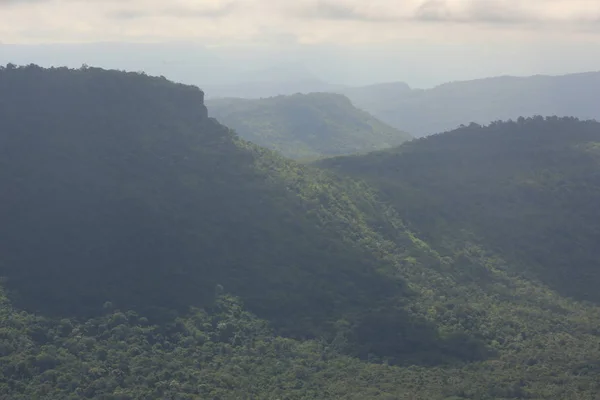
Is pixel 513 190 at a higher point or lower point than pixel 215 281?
higher

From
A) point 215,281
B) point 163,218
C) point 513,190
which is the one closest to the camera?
point 215,281

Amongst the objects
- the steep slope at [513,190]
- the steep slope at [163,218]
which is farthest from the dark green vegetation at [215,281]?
the steep slope at [513,190]

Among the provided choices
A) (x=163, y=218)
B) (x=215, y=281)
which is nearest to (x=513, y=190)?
(x=215, y=281)

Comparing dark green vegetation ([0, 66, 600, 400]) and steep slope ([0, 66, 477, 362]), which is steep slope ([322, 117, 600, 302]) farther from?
steep slope ([0, 66, 477, 362])

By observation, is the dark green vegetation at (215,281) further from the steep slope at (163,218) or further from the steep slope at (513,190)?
the steep slope at (513,190)

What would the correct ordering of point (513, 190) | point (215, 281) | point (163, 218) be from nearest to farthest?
point (215, 281)
point (163, 218)
point (513, 190)

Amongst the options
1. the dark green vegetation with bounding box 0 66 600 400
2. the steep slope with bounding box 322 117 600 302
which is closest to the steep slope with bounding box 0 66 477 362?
the dark green vegetation with bounding box 0 66 600 400

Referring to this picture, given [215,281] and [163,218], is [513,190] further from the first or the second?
[163,218]

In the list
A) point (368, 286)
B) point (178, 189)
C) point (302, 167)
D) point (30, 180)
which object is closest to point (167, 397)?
point (368, 286)
